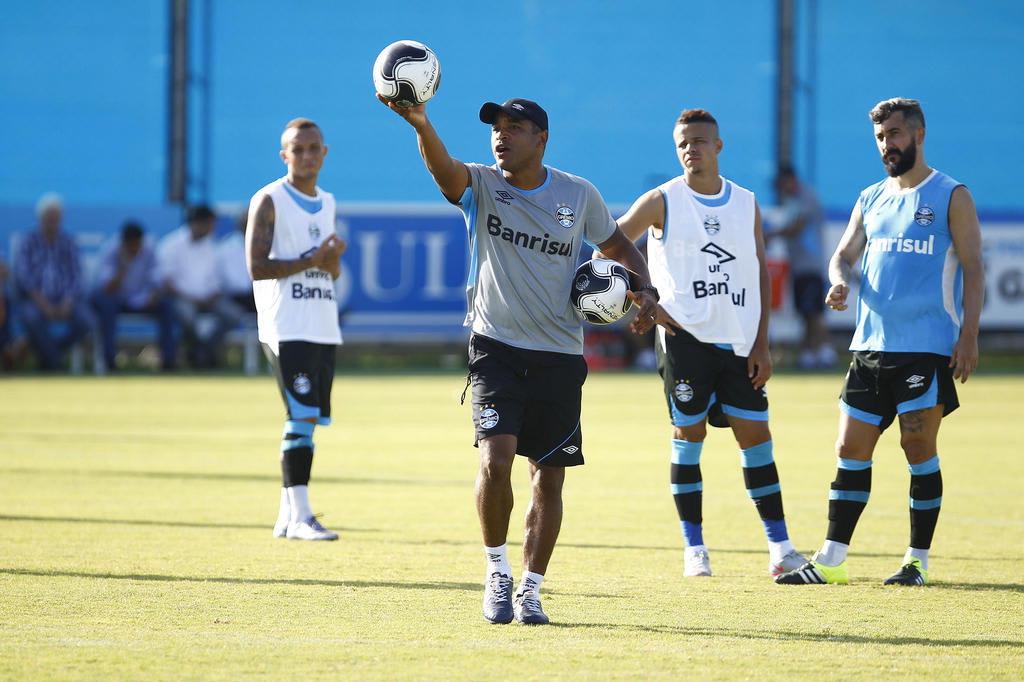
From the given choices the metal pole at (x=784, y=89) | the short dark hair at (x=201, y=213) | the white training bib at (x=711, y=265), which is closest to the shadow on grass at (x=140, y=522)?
the white training bib at (x=711, y=265)

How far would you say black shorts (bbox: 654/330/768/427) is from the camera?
326 inches

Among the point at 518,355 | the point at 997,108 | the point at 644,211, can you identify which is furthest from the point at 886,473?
the point at 997,108

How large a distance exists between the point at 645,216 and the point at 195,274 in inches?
643

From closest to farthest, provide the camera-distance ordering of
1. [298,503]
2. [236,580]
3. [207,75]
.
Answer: [236,580], [298,503], [207,75]

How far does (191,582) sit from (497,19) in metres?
23.3

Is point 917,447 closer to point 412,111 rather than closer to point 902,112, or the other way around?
point 902,112

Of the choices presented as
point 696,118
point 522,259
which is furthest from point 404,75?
point 696,118

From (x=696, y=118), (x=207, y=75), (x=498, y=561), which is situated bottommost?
(x=498, y=561)

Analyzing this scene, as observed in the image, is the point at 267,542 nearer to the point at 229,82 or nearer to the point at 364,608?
the point at 364,608

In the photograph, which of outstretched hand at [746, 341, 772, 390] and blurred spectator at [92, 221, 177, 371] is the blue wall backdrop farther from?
outstretched hand at [746, 341, 772, 390]

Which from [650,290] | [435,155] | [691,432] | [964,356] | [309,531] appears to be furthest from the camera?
[309,531]

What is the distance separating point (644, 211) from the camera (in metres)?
8.41

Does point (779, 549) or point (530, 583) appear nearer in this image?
point (530, 583)

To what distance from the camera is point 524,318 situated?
6934mm
